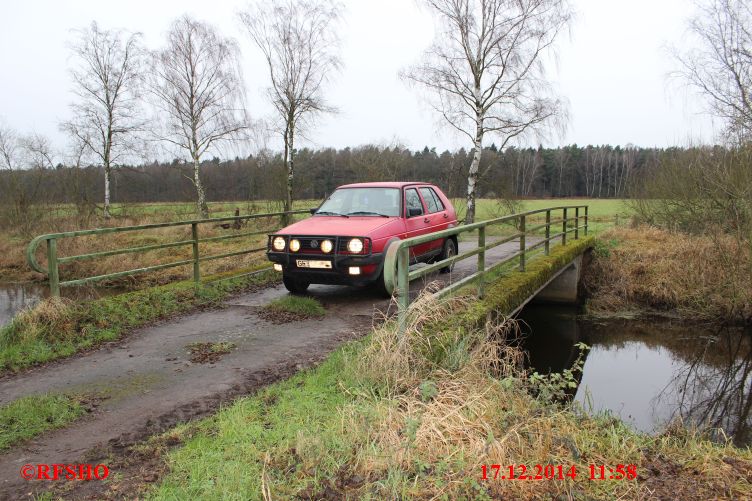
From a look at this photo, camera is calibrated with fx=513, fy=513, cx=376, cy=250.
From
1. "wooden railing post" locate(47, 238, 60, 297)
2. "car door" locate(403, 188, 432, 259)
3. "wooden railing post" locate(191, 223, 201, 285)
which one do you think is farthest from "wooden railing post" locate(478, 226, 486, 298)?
"wooden railing post" locate(47, 238, 60, 297)

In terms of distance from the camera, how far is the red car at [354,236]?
22.8 ft

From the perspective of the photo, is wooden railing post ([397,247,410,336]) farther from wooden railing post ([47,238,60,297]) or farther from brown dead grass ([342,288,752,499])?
wooden railing post ([47,238,60,297])

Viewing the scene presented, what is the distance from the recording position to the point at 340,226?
737cm

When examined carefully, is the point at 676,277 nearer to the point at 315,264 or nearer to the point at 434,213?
the point at 434,213

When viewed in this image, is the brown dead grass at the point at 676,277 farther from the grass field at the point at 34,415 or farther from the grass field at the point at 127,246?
the grass field at the point at 34,415

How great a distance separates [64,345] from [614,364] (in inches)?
370

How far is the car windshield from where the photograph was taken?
7988mm

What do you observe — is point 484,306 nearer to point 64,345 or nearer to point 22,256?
point 64,345

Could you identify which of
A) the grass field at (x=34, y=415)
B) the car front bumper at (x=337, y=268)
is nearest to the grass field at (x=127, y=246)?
the car front bumper at (x=337, y=268)

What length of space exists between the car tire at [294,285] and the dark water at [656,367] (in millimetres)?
4229

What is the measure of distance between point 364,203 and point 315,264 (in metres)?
1.59

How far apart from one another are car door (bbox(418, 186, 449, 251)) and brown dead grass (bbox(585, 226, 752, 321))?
669cm

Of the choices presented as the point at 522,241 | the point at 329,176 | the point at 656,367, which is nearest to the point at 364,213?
the point at 522,241

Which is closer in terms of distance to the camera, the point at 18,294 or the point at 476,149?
the point at 18,294
